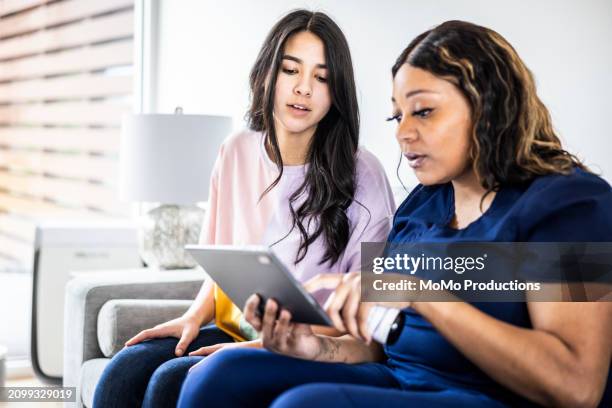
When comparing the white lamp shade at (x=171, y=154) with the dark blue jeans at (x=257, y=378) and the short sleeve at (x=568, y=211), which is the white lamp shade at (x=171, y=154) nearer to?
the dark blue jeans at (x=257, y=378)

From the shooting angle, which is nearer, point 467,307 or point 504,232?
point 467,307

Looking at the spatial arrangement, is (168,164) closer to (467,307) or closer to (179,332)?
(179,332)

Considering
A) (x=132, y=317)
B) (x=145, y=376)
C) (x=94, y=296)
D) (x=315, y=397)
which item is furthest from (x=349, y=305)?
(x=94, y=296)

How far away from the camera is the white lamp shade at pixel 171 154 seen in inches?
122

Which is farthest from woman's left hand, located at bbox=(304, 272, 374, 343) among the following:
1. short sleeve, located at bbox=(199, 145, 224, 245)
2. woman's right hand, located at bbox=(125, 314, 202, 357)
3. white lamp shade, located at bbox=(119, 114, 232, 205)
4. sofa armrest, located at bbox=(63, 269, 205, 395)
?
white lamp shade, located at bbox=(119, 114, 232, 205)

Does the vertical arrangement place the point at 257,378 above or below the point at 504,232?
below

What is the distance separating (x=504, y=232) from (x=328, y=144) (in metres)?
0.69

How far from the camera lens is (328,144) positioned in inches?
74.3

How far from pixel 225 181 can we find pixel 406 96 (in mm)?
740

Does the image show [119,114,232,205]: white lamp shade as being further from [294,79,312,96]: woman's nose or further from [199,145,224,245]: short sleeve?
[294,79,312,96]: woman's nose

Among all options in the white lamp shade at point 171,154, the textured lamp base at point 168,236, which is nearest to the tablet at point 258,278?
the white lamp shade at point 171,154

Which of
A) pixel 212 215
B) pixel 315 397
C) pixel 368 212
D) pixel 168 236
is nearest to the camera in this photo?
pixel 315 397

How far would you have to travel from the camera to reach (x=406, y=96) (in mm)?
1377

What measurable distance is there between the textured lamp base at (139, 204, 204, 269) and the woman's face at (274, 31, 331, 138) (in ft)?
4.75
